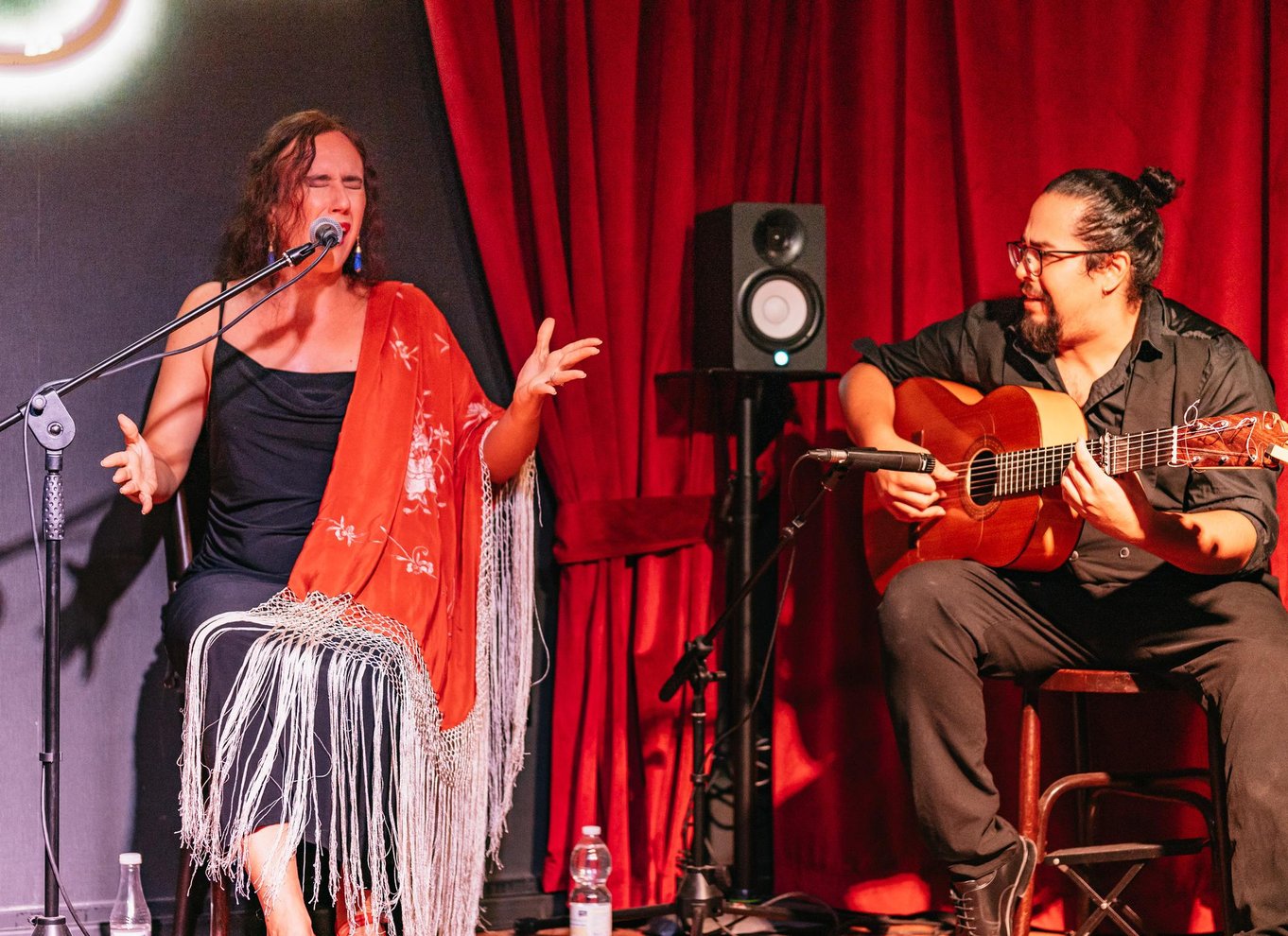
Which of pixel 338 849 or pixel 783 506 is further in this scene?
pixel 783 506

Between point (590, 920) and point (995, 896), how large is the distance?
0.75 meters

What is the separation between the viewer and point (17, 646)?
105 inches

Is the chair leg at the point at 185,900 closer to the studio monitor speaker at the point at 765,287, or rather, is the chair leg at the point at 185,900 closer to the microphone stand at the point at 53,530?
the microphone stand at the point at 53,530

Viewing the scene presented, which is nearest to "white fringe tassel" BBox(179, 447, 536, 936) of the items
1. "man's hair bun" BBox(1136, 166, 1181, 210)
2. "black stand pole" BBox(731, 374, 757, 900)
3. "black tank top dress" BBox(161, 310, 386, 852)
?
"black tank top dress" BBox(161, 310, 386, 852)

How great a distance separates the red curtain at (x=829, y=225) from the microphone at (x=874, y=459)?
0.56m

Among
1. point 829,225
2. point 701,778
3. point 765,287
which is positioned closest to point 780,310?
point 765,287

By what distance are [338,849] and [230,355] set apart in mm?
929

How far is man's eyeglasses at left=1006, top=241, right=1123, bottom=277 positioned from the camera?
2531 millimetres

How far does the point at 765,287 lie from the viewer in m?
2.80

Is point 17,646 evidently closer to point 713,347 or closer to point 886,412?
point 713,347

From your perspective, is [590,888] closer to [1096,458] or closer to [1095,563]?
[1095,563]

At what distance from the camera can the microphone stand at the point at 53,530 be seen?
2.15 m

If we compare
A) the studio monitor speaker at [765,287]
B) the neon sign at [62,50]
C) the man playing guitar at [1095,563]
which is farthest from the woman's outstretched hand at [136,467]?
the man playing guitar at [1095,563]

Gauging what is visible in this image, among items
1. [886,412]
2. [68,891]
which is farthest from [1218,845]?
[68,891]
